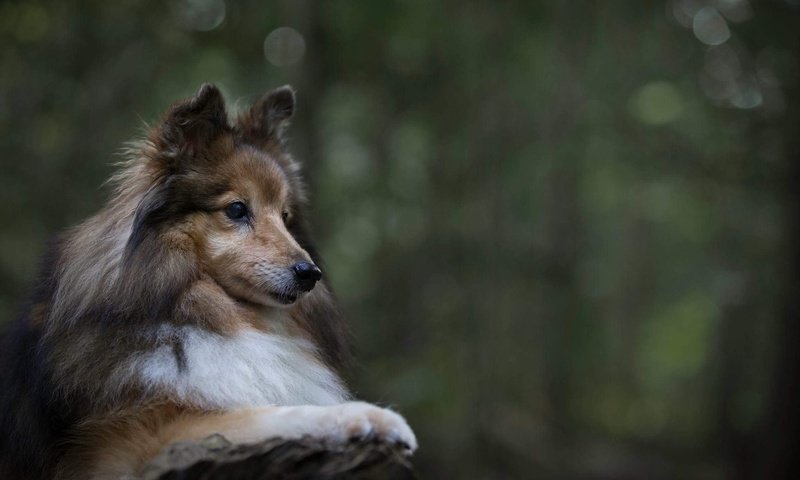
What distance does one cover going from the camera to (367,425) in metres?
3.41

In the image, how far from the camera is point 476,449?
13.3m

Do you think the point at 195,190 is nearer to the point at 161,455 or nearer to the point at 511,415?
Answer: the point at 161,455

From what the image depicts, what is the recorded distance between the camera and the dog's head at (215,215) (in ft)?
13.7

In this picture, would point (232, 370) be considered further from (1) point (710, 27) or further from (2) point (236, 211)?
(1) point (710, 27)

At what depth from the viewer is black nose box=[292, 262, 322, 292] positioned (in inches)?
166

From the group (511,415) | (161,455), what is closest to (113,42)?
(161,455)

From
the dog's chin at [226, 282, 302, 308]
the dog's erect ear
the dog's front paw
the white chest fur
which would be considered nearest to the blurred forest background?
the dog's erect ear

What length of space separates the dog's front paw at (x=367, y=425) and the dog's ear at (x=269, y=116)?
1858 mm

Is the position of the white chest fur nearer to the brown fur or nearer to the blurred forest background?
the brown fur

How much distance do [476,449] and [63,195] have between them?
716 centimetres

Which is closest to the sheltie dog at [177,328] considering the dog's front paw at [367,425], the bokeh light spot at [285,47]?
the dog's front paw at [367,425]

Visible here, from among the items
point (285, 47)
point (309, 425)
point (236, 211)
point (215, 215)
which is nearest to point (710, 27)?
point (285, 47)

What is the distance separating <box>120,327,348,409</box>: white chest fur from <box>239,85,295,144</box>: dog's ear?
1.16 metres

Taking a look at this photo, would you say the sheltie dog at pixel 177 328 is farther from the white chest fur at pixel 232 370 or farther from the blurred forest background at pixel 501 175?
the blurred forest background at pixel 501 175
